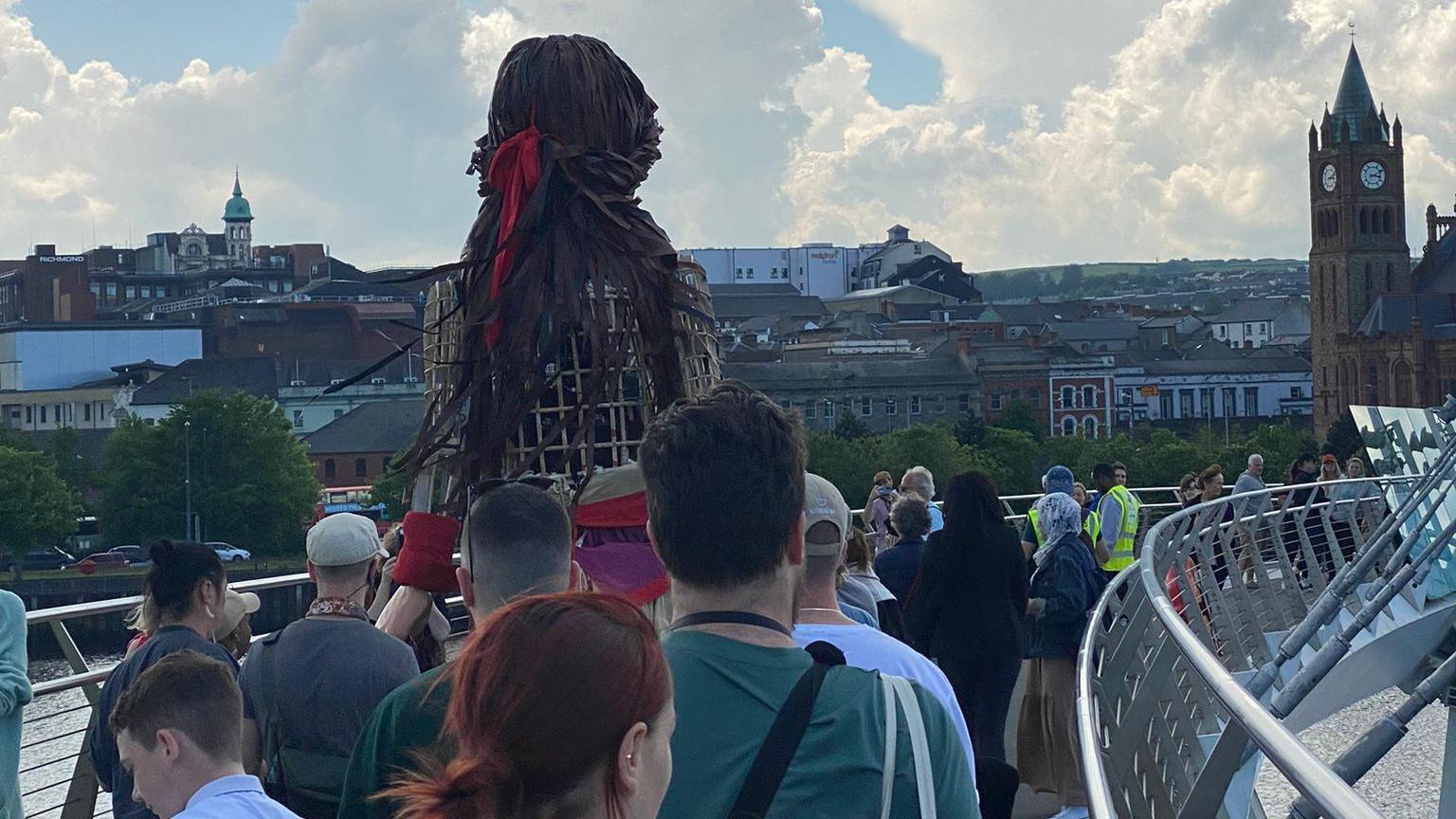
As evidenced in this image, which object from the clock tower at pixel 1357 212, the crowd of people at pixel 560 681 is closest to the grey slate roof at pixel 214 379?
the clock tower at pixel 1357 212

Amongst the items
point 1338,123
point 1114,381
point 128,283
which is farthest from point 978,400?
point 128,283

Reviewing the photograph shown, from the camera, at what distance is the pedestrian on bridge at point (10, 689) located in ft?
14.6

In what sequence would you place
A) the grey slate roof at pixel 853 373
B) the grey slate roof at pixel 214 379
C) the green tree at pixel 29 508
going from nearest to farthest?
the green tree at pixel 29 508 → the grey slate roof at pixel 214 379 → the grey slate roof at pixel 853 373

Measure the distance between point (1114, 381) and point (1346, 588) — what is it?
11534 centimetres

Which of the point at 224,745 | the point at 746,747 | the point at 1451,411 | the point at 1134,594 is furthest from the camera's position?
the point at 1451,411

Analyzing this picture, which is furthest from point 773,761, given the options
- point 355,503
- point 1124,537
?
point 355,503

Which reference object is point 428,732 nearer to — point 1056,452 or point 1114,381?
point 1056,452

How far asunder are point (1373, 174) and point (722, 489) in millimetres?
128198

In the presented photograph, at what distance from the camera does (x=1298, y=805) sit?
460 cm

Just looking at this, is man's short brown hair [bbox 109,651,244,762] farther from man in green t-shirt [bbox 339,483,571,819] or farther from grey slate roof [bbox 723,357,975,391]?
grey slate roof [bbox 723,357,975,391]

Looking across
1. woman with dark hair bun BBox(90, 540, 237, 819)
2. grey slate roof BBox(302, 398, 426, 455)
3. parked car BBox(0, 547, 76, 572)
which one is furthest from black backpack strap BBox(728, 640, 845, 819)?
grey slate roof BBox(302, 398, 426, 455)

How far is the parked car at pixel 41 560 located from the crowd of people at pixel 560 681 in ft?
212

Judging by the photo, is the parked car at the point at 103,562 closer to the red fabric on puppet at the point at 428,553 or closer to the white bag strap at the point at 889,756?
the red fabric on puppet at the point at 428,553

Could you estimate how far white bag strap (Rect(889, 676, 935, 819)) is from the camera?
2328 mm
